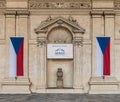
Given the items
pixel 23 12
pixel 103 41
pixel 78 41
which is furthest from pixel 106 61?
pixel 23 12

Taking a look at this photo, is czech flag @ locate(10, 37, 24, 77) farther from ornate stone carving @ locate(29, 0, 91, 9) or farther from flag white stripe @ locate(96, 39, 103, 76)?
flag white stripe @ locate(96, 39, 103, 76)

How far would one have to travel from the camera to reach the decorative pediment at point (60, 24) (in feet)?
74.4

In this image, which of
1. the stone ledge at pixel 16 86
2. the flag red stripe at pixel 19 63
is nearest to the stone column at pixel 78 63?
the stone ledge at pixel 16 86

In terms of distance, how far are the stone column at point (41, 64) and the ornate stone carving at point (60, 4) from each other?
6.99 feet

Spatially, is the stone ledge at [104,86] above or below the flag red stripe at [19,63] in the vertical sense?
below

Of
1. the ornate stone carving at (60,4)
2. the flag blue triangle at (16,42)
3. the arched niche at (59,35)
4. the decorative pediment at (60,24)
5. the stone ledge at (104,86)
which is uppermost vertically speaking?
the ornate stone carving at (60,4)

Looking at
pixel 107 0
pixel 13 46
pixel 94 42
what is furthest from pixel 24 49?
pixel 107 0

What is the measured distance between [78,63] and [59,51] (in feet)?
4.76

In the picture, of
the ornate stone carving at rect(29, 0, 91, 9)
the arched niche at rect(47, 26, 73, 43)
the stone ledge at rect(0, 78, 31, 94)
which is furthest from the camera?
the arched niche at rect(47, 26, 73, 43)

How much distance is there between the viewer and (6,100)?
19.0 metres

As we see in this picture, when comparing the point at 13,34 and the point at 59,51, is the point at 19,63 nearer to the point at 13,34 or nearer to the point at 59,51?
the point at 13,34

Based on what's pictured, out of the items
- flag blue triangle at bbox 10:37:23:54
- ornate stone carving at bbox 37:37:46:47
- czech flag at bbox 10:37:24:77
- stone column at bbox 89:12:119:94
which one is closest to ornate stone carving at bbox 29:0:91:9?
stone column at bbox 89:12:119:94

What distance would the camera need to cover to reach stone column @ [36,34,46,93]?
22672 millimetres

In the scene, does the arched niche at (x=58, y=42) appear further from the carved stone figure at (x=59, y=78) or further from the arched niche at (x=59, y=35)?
the carved stone figure at (x=59, y=78)
